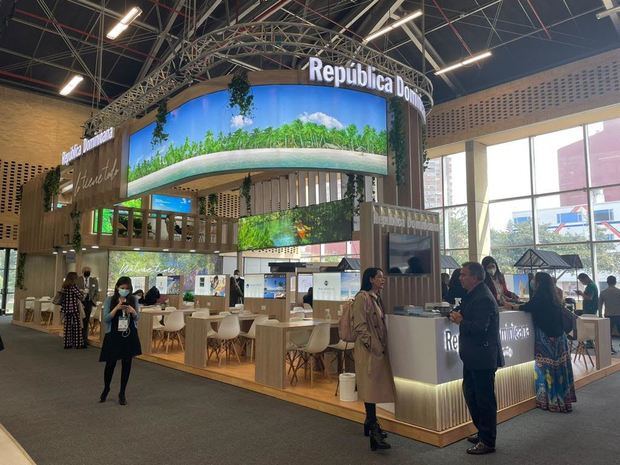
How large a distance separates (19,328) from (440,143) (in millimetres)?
13275

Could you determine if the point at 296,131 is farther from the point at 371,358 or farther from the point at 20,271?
Result: the point at 20,271

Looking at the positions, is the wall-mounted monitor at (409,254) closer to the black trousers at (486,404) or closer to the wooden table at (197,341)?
the black trousers at (486,404)

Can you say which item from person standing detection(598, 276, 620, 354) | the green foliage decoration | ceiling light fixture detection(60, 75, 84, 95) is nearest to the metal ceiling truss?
the green foliage decoration

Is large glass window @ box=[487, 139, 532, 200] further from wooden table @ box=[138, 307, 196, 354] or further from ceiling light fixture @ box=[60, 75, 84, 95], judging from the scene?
ceiling light fixture @ box=[60, 75, 84, 95]

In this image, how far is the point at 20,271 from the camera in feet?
50.4

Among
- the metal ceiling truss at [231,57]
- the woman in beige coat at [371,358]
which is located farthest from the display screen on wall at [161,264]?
the woman in beige coat at [371,358]

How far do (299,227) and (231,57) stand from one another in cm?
611

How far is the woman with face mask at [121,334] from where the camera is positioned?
16.2 feet

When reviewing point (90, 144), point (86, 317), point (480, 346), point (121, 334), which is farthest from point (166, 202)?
point (480, 346)

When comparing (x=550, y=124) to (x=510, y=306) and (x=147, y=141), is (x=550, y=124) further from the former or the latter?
(x=147, y=141)

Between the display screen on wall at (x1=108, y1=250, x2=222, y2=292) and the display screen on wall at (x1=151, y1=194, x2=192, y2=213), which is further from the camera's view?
the display screen on wall at (x1=151, y1=194, x2=192, y2=213)

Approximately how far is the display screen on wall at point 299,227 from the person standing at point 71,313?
18.3 ft

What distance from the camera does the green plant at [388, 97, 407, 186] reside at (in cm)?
676

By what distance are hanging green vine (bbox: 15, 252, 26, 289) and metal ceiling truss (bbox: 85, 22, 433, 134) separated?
7.42 m
